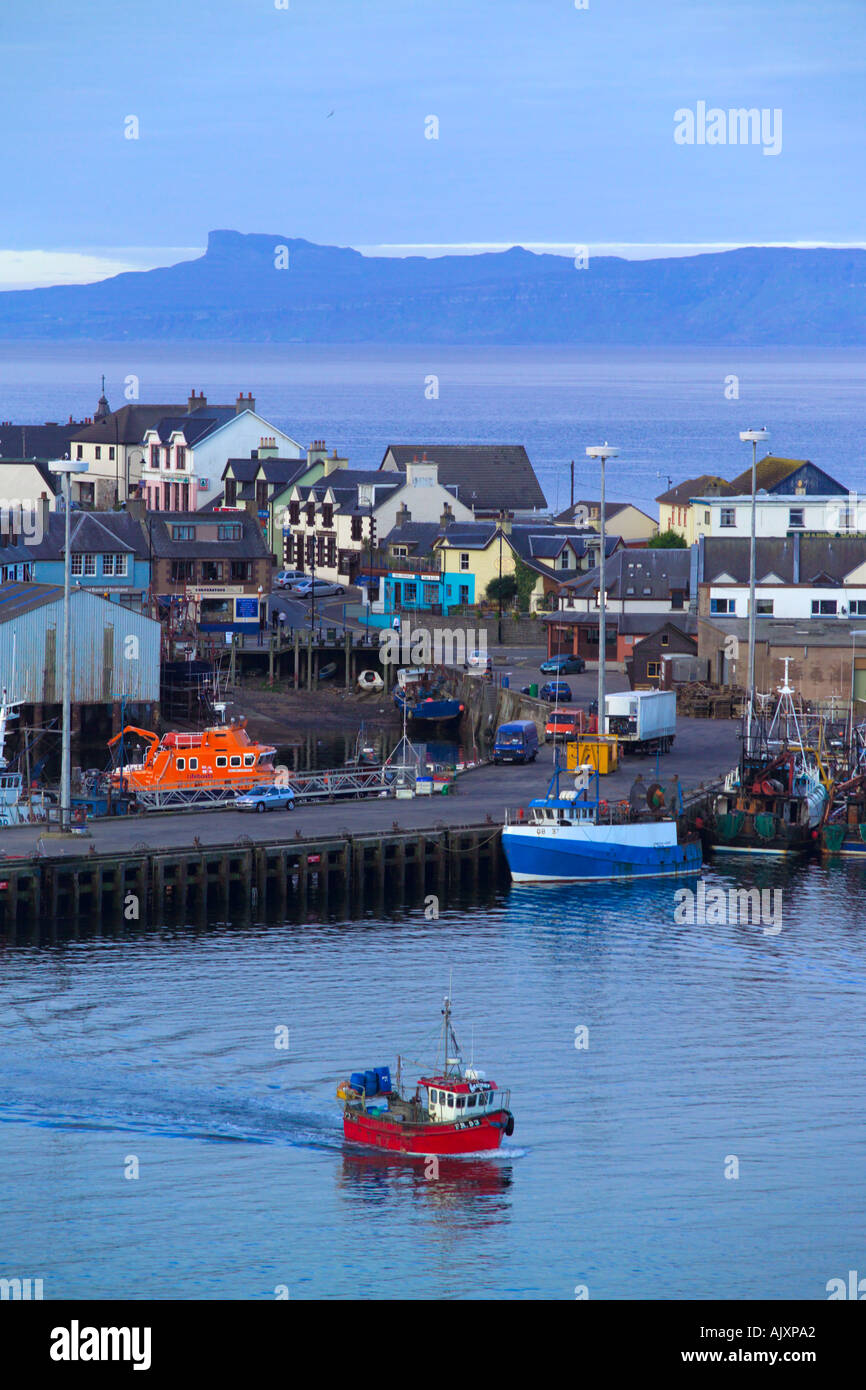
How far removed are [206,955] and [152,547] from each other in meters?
55.0

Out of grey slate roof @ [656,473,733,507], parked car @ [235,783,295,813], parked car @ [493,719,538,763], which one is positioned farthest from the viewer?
grey slate roof @ [656,473,733,507]

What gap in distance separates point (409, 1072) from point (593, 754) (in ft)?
90.1

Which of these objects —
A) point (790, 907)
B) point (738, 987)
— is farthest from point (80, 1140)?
point (790, 907)

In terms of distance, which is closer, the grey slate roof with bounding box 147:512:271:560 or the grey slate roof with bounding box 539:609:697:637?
the grey slate roof with bounding box 539:609:697:637

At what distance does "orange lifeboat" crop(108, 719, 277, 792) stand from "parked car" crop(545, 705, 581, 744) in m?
11.4

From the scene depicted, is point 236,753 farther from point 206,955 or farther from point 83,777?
point 206,955

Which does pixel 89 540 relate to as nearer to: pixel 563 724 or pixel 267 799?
pixel 563 724

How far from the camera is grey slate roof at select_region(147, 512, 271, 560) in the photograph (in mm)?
106625

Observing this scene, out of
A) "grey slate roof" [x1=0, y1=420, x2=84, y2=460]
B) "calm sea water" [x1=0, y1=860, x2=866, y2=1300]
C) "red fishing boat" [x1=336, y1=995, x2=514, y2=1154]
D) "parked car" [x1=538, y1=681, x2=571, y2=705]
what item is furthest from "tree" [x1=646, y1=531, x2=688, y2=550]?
"red fishing boat" [x1=336, y1=995, x2=514, y2=1154]

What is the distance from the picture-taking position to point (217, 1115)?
139 feet

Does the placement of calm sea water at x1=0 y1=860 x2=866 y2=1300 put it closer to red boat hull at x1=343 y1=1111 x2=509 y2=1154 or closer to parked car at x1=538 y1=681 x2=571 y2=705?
red boat hull at x1=343 y1=1111 x2=509 y2=1154

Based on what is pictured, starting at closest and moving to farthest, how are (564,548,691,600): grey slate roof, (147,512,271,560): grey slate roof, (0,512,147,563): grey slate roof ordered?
(0,512,147,563): grey slate roof
(564,548,691,600): grey slate roof
(147,512,271,560): grey slate roof

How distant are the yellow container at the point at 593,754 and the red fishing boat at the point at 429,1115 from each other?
29313 millimetres

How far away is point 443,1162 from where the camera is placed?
4081 cm
